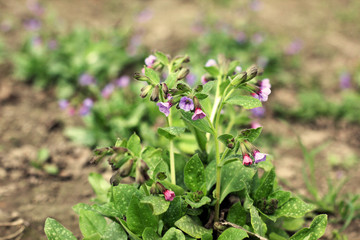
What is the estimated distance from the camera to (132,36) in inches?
213

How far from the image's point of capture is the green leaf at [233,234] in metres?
1.77

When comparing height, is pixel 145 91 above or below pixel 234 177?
above

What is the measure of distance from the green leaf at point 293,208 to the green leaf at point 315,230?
69mm

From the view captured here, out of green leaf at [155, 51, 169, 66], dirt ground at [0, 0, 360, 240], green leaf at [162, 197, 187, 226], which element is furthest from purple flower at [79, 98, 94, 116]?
green leaf at [162, 197, 187, 226]

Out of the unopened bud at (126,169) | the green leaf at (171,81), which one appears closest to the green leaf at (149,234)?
the unopened bud at (126,169)

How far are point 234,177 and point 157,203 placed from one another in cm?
46

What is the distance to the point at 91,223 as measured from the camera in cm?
203

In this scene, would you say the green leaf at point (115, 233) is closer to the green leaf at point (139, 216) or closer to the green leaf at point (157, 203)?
the green leaf at point (139, 216)

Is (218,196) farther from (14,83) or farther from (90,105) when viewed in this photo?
(14,83)

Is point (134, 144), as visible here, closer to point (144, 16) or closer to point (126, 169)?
point (126, 169)

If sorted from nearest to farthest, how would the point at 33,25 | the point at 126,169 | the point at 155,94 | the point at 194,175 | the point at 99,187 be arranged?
the point at 126,169 < the point at 155,94 < the point at 194,175 < the point at 99,187 < the point at 33,25

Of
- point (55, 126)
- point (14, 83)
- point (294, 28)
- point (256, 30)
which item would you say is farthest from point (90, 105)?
point (294, 28)

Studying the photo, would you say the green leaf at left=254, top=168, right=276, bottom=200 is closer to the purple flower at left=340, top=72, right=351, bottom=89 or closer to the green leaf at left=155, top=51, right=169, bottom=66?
the green leaf at left=155, top=51, right=169, bottom=66

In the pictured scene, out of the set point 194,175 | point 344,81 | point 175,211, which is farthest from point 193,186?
point 344,81
